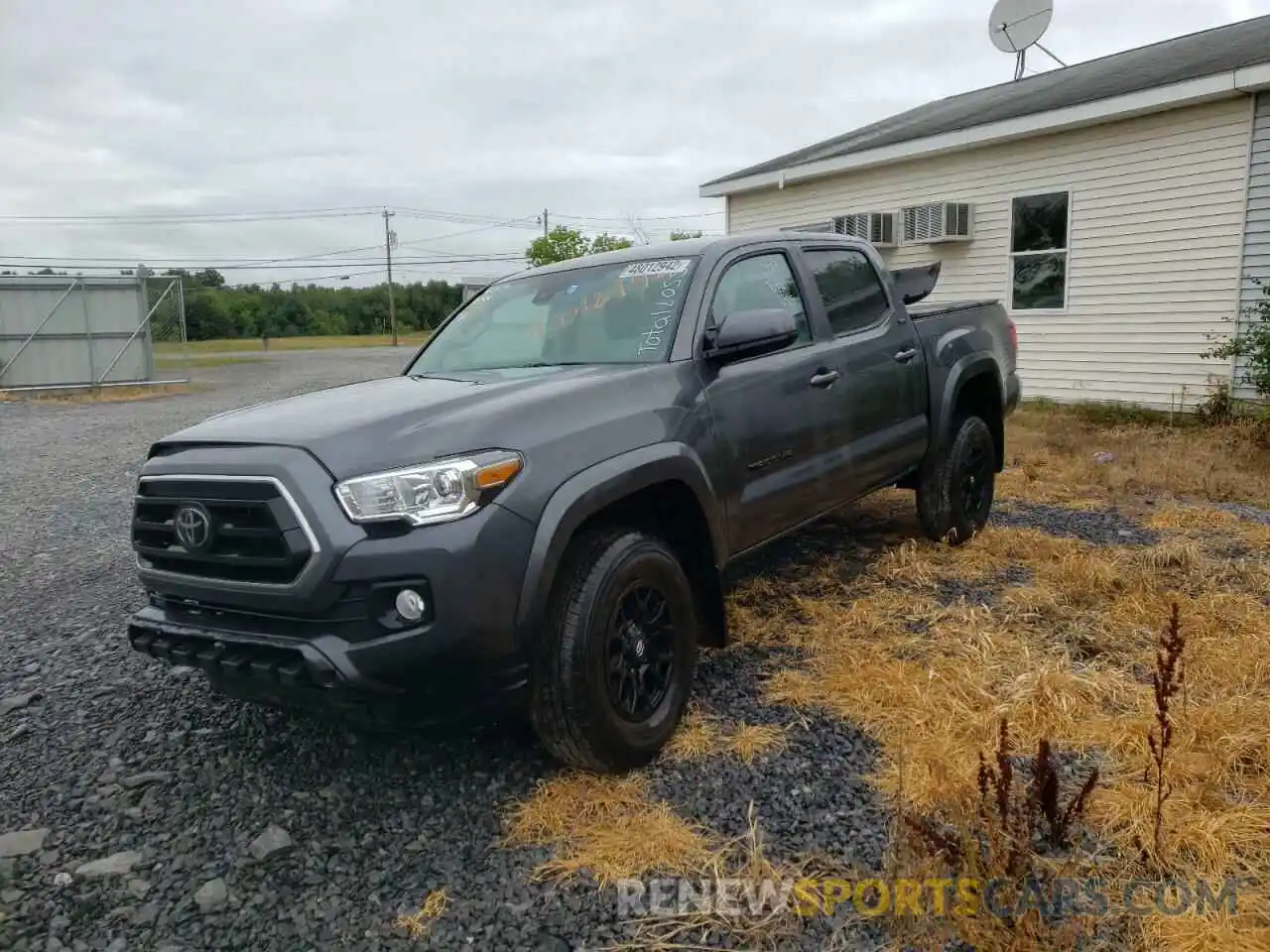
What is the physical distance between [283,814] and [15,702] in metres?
1.70

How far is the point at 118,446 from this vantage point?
1165 cm

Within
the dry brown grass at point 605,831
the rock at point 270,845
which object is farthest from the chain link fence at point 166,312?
the dry brown grass at point 605,831

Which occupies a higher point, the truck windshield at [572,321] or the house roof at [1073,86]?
the house roof at [1073,86]

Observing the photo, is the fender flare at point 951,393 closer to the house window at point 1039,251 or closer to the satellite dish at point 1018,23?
the house window at point 1039,251

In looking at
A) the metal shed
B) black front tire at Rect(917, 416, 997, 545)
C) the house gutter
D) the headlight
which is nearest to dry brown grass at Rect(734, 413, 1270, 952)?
black front tire at Rect(917, 416, 997, 545)

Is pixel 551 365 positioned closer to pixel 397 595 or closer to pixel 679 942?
pixel 397 595

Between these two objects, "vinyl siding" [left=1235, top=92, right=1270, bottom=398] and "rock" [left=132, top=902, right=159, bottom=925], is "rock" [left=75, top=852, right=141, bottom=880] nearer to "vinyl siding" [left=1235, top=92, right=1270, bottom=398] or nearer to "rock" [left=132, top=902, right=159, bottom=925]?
"rock" [left=132, top=902, right=159, bottom=925]

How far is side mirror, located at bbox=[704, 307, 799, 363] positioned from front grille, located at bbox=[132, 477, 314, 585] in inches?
66.9

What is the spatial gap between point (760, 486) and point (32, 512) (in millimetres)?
6691

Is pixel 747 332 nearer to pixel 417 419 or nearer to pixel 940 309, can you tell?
pixel 417 419

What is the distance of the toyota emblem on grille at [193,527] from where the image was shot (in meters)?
2.80

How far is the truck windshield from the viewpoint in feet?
12.3

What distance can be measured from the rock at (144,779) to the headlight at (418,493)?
1379 millimetres

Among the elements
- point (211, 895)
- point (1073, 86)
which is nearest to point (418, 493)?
point (211, 895)
